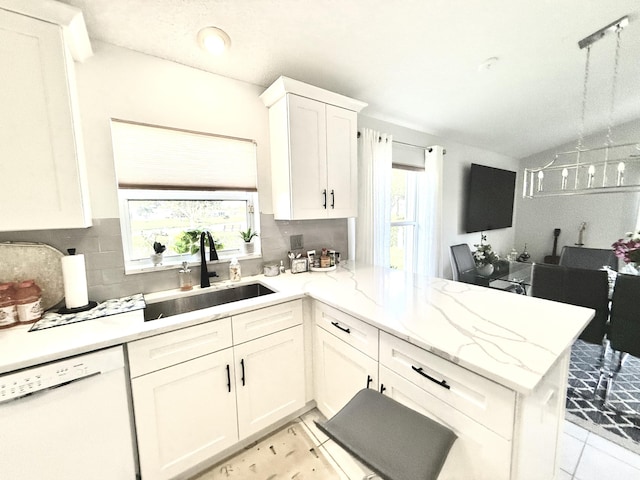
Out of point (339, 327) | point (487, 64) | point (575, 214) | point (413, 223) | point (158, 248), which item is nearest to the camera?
point (339, 327)

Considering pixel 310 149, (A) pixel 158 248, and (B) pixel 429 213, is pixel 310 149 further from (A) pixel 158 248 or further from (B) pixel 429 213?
(B) pixel 429 213

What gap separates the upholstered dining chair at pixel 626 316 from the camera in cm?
168

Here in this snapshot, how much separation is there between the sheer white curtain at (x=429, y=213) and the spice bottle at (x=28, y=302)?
3.32 metres

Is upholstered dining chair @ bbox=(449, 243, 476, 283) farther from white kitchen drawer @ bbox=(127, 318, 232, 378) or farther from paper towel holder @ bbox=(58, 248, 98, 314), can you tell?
paper towel holder @ bbox=(58, 248, 98, 314)

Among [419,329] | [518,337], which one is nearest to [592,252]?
[518,337]

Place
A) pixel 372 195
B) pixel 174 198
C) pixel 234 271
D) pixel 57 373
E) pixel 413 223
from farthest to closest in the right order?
1. pixel 413 223
2. pixel 372 195
3. pixel 234 271
4. pixel 174 198
5. pixel 57 373

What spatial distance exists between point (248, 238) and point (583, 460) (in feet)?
8.08

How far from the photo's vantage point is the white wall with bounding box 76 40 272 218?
1.45m

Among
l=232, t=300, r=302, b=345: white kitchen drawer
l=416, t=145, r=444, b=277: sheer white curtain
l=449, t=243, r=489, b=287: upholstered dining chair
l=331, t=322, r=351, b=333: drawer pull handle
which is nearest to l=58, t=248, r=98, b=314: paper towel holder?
l=232, t=300, r=302, b=345: white kitchen drawer

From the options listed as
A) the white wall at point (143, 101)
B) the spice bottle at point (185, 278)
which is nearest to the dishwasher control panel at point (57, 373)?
the spice bottle at point (185, 278)

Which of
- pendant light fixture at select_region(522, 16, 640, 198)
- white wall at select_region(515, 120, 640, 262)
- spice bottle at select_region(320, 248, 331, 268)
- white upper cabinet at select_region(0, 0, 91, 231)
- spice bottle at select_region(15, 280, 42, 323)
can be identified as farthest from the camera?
white wall at select_region(515, 120, 640, 262)

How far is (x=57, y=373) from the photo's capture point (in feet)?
3.16

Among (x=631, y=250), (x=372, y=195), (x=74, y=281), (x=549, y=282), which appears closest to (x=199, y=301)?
(x=74, y=281)

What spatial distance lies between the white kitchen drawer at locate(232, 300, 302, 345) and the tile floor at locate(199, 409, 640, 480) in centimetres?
74
